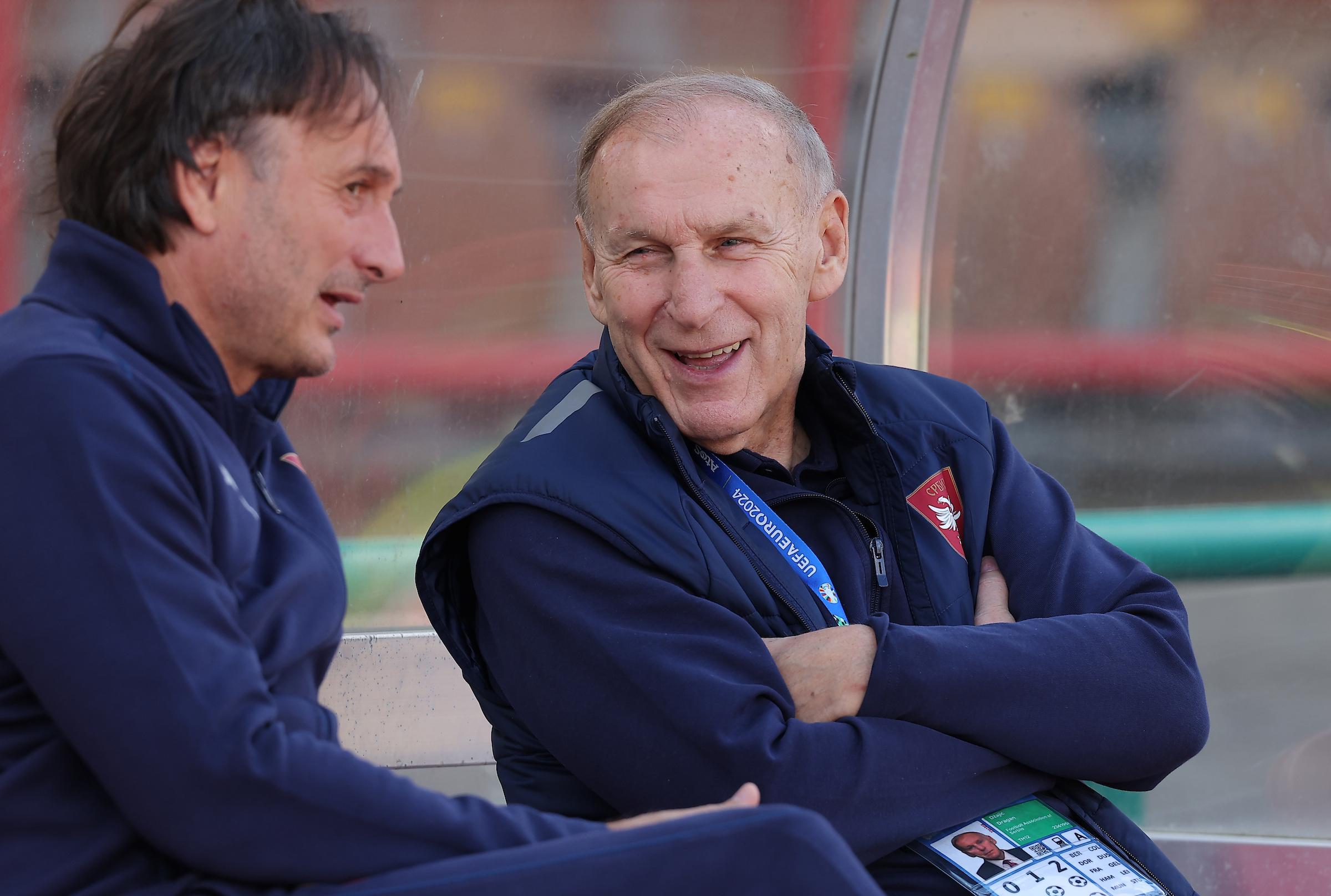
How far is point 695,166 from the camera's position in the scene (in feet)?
7.51

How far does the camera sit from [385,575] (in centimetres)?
360

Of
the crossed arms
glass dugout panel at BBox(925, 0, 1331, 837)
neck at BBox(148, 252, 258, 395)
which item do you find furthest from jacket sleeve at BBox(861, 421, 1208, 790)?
glass dugout panel at BBox(925, 0, 1331, 837)

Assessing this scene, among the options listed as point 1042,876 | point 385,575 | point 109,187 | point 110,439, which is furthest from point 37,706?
point 385,575

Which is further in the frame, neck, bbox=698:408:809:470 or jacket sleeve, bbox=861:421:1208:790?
neck, bbox=698:408:809:470

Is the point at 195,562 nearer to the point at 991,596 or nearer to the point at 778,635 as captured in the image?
the point at 778,635

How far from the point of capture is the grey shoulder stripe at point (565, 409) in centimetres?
223

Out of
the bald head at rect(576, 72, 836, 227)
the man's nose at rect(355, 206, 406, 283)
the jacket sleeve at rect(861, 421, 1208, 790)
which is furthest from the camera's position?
the bald head at rect(576, 72, 836, 227)

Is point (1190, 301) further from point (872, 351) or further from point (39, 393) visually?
point (39, 393)

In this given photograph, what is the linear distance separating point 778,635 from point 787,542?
18 centimetres

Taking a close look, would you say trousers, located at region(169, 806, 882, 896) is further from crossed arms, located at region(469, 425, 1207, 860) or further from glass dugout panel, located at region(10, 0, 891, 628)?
glass dugout panel, located at region(10, 0, 891, 628)

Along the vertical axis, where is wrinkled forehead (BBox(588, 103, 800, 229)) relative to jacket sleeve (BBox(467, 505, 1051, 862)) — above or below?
above

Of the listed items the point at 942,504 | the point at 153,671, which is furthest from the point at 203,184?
the point at 942,504

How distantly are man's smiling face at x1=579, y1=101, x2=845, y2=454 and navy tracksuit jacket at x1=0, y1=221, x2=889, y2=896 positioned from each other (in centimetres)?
103

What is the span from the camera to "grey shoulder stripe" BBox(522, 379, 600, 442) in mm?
2230
